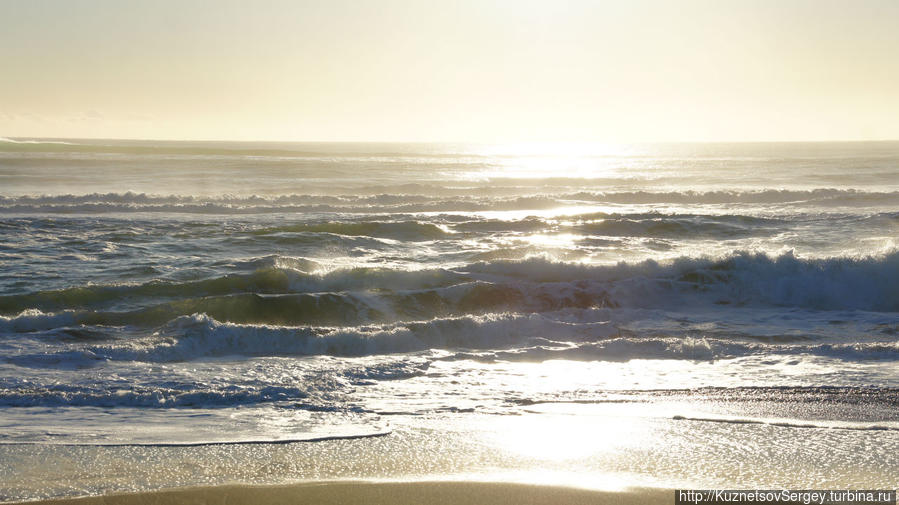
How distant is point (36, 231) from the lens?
18.4 meters

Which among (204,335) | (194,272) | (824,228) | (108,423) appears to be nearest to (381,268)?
(194,272)

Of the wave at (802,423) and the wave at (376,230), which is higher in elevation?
the wave at (376,230)

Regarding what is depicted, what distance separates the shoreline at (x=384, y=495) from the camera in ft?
13.8

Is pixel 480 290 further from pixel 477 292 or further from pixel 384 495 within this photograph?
pixel 384 495

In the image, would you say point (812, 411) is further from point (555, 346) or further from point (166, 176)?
point (166, 176)

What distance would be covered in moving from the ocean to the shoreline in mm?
168


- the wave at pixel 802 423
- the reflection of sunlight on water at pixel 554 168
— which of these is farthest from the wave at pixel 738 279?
the reflection of sunlight on water at pixel 554 168

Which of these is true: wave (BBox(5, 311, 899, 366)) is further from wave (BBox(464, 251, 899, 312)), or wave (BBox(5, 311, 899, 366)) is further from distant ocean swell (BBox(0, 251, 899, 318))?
wave (BBox(464, 251, 899, 312))

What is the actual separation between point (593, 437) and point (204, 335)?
539 cm

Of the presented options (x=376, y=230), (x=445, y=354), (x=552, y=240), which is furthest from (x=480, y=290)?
(x=376, y=230)

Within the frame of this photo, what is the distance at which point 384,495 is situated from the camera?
429 centimetres

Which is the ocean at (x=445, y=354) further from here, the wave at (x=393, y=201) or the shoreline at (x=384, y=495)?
the wave at (x=393, y=201)

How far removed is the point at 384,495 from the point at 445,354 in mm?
4477

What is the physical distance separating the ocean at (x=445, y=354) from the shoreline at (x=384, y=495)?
0.55 ft
